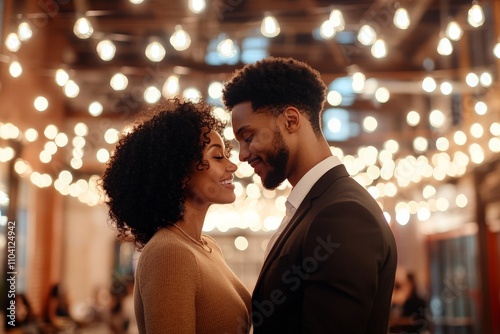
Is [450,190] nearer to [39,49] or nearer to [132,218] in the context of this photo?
[39,49]

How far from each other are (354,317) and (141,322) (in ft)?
2.48

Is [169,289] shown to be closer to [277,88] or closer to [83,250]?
[277,88]

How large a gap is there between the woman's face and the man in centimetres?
22

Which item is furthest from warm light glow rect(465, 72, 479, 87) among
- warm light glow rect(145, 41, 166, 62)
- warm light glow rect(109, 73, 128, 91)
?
warm light glow rect(109, 73, 128, 91)

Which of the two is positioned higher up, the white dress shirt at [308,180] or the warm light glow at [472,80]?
the warm light glow at [472,80]

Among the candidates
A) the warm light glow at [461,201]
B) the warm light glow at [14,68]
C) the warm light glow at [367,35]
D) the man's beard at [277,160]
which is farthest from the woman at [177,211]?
the warm light glow at [461,201]

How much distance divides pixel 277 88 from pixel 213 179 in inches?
17.1

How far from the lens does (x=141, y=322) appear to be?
7.54ft

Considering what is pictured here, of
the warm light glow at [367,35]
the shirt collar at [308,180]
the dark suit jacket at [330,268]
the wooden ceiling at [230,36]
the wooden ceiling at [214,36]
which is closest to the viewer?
the dark suit jacket at [330,268]

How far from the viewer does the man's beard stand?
2.29m

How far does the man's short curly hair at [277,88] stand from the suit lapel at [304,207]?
0.18m

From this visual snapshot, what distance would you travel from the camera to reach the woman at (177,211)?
7.22 feet

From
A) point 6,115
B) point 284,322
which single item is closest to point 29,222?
point 6,115

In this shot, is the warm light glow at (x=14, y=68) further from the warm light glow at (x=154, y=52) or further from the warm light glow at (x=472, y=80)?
the warm light glow at (x=472, y=80)
